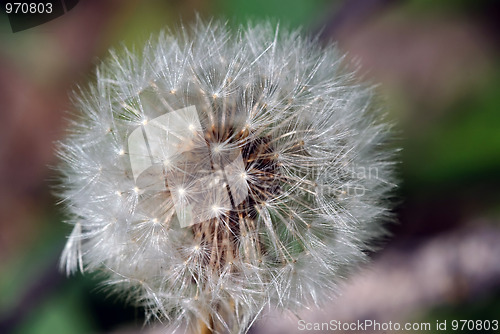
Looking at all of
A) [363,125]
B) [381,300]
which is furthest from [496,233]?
[363,125]

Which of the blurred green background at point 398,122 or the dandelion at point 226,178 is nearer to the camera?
the dandelion at point 226,178

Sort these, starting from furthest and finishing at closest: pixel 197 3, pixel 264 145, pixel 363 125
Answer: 1. pixel 197 3
2. pixel 363 125
3. pixel 264 145

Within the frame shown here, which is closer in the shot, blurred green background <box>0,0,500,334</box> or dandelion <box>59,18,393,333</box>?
dandelion <box>59,18,393,333</box>

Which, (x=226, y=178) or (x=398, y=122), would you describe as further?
(x=398, y=122)

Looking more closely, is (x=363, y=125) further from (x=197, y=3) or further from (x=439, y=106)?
(x=197, y=3)
